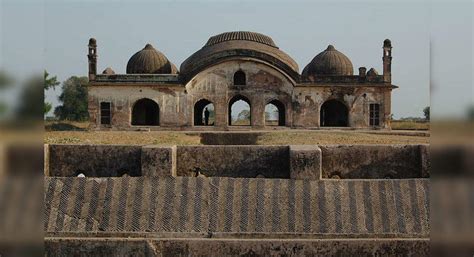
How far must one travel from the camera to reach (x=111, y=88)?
21141 mm

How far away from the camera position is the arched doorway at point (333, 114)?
2464 centimetres

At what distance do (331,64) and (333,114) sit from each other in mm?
2644

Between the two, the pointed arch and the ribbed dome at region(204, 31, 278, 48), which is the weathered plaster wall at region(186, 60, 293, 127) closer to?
the pointed arch

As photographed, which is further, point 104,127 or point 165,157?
point 104,127

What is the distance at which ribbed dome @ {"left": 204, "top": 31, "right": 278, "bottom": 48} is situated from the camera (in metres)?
23.5

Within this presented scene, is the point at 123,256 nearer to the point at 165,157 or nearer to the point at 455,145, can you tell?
the point at 165,157

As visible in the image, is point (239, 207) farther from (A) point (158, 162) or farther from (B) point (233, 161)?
(A) point (158, 162)

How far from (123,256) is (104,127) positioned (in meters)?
15.6

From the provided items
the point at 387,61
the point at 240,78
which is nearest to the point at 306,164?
the point at 240,78

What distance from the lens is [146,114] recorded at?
24734 mm

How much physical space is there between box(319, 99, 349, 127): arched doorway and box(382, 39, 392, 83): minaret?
3.19 metres

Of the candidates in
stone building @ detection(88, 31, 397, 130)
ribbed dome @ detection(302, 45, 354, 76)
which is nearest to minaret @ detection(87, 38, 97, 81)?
stone building @ detection(88, 31, 397, 130)

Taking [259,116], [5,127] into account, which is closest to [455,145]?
[5,127]

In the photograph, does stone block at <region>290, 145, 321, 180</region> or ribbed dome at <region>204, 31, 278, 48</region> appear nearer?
stone block at <region>290, 145, 321, 180</region>
